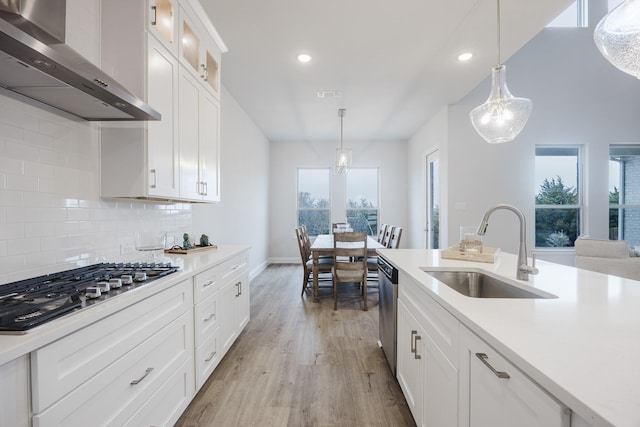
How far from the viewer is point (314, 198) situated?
22.7ft

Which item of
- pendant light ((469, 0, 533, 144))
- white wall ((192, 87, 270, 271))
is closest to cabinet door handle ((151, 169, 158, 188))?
white wall ((192, 87, 270, 271))

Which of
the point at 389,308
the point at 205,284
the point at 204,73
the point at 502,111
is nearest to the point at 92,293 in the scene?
the point at 205,284

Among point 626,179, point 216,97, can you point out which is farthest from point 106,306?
point 626,179

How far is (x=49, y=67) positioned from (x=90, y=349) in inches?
39.8

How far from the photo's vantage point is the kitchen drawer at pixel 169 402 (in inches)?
50.1

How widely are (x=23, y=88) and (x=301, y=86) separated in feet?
9.76

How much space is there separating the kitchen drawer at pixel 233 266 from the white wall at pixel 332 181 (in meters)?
3.87

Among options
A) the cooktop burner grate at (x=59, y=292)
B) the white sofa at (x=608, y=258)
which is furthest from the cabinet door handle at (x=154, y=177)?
the white sofa at (x=608, y=258)

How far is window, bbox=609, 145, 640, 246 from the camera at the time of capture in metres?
4.75

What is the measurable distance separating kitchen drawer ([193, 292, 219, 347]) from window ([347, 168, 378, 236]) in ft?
16.5

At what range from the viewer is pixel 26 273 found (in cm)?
136

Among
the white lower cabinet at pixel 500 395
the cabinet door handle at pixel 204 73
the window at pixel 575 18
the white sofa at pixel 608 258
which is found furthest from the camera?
the window at pixel 575 18

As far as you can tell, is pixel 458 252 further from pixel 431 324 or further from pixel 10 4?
pixel 10 4

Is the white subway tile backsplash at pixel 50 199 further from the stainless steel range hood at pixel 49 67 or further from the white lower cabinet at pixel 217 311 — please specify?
the white lower cabinet at pixel 217 311
